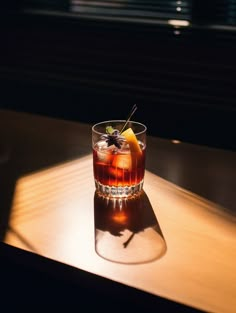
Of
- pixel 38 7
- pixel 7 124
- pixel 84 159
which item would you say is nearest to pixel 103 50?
pixel 38 7

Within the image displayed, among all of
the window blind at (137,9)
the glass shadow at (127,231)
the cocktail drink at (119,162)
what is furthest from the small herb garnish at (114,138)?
the window blind at (137,9)

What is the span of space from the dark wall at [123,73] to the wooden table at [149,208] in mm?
729

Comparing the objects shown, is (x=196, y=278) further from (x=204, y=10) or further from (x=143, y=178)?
(x=204, y=10)

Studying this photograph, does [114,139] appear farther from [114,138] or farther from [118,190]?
[118,190]

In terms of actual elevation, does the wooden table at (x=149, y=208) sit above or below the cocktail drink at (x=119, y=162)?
below

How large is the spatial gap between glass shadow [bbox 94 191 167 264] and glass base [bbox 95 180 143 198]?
1 cm

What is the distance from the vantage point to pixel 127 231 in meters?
1.05

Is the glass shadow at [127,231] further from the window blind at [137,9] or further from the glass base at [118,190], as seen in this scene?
the window blind at [137,9]

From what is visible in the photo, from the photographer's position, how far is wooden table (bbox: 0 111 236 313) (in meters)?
0.90

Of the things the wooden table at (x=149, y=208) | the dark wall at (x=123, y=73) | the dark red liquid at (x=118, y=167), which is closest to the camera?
the wooden table at (x=149, y=208)

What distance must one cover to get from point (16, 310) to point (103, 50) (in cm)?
132

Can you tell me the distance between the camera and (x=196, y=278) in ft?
2.95

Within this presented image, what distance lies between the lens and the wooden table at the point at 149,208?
0.90 metres

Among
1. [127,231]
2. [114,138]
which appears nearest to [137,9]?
[114,138]
